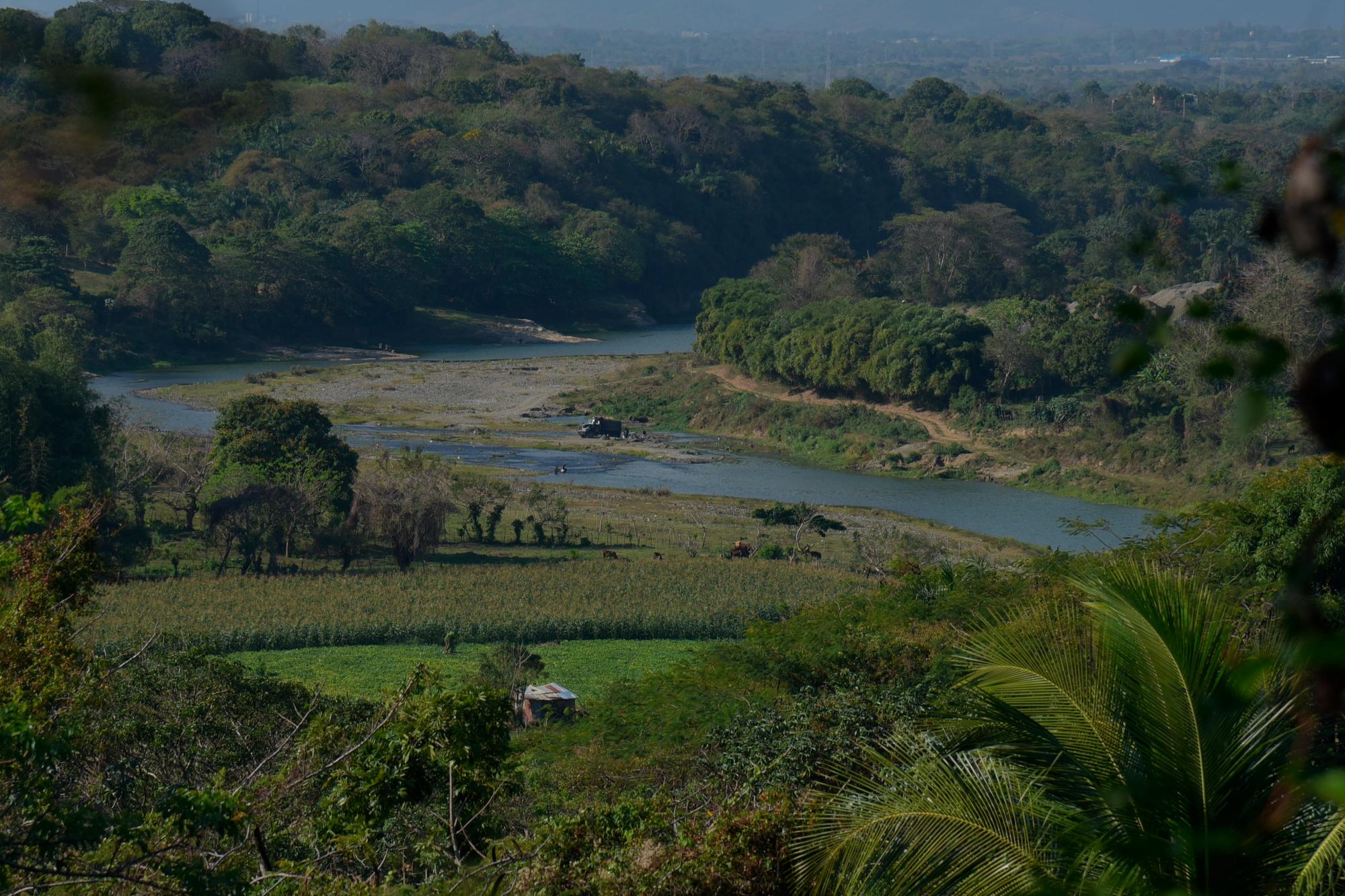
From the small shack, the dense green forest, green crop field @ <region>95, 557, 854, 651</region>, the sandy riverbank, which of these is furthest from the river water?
the small shack

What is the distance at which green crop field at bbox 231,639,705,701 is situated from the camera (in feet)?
63.2

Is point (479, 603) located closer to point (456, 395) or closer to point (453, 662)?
point (453, 662)

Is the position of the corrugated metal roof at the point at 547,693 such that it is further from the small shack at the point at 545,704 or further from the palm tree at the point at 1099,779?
the palm tree at the point at 1099,779

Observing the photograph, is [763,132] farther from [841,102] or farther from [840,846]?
[840,846]

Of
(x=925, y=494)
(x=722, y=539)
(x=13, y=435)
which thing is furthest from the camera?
(x=925, y=494)

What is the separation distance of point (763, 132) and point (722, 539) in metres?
71.5

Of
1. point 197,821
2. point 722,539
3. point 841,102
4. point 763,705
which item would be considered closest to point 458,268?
point 722,539

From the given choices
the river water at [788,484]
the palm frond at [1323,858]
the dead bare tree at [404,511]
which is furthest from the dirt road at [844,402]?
the palm frond at [1323,858]

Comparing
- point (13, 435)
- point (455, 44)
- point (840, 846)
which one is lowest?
point (13, 435)

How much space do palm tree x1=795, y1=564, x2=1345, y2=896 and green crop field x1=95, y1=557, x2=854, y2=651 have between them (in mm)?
13200

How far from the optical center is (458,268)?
7156 centimetres

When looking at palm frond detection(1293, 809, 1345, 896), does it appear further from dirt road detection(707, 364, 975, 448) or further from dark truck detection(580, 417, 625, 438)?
dark truck detection(580, 417, 625, 438)

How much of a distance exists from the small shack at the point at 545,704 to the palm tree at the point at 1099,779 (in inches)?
397

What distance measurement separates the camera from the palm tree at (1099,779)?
456 cm
